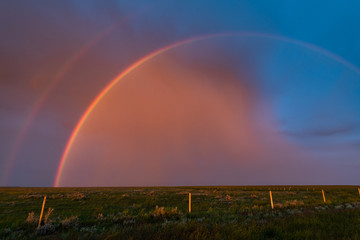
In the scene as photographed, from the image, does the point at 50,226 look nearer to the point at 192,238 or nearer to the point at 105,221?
the point at 105,221

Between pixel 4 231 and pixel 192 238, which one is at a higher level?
pixel 192 238

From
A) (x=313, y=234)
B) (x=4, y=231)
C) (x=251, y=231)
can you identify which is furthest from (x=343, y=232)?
(x=4, y=231)

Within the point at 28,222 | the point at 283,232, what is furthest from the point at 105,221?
the point at 283,232

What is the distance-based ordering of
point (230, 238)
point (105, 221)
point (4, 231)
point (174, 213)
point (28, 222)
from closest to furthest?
point (230, 238) → point (4, 231) → point (28, 222) → point (105, 221) → point (174, 213)

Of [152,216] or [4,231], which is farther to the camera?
[152,216]

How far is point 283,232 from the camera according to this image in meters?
6.99

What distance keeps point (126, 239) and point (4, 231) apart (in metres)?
8.47

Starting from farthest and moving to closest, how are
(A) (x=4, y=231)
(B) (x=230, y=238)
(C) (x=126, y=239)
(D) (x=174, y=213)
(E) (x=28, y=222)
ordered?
1. (D) (x=174, y=213)
2. (E) (x=28, y=222)
3. (A) (x=4, y=231)
4. (B) (x=230, y=238)
5. (C) (x=126, y=239)

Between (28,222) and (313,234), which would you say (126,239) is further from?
(28,222)

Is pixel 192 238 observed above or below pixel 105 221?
above

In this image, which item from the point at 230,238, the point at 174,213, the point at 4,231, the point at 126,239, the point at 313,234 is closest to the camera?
the point at 126,239

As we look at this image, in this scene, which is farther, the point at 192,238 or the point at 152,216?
the point at 152,216

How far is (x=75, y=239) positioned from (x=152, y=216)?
7.22 meters

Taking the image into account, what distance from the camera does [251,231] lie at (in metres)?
6.69
